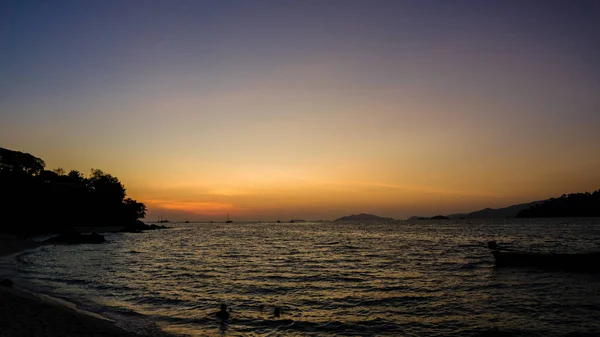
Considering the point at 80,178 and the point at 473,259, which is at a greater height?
the point at 80,178

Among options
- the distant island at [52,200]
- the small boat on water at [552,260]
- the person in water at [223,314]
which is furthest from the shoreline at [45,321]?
the distant island at [52,200]

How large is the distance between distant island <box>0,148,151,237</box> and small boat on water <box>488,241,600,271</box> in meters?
89.7

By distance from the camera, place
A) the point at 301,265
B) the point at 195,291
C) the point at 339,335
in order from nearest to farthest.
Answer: the point at 339,335, the point at 195,291, the point at 301,265

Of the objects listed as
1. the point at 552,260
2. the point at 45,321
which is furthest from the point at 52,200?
the point at 552,260

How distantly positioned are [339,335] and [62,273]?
29894 mm

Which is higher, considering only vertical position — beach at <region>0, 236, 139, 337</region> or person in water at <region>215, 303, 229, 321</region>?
beach at <region>0, 236, 139, 337</region>

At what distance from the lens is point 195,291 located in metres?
27.1

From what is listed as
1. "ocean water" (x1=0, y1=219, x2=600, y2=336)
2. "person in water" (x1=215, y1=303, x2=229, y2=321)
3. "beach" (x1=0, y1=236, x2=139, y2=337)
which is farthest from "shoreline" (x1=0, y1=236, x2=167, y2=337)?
"person in water" (x1=215, y1=303, x2=229, y2=321)

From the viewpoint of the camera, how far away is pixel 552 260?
1476 inches

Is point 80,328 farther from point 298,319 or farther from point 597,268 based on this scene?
point 597,268

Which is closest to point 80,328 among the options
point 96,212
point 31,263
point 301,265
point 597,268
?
point 301,265

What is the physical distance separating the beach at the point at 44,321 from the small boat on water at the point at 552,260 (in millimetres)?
38235

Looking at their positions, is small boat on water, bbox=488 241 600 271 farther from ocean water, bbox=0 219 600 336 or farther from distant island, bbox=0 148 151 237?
distant island, bbox=0 148 151 237

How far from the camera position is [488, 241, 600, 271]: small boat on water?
116 feet
